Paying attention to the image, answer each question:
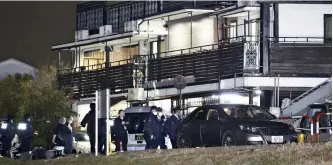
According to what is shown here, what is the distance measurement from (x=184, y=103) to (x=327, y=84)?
10.5 meters

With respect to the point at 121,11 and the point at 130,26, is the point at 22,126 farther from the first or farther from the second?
the point at 121,11

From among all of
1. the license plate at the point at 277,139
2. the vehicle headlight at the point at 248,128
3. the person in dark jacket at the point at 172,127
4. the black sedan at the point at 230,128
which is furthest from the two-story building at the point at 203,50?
the vehicle headlight at the point at 248,128

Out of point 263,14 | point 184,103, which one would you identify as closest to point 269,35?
point 263,14

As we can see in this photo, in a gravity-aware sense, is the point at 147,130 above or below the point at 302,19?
below

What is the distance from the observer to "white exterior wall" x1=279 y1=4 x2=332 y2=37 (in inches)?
1698

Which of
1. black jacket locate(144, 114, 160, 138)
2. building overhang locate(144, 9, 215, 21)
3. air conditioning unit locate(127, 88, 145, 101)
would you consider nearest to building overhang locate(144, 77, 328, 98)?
building overhang locate(144, 9, 215, 21)

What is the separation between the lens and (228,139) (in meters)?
28.9

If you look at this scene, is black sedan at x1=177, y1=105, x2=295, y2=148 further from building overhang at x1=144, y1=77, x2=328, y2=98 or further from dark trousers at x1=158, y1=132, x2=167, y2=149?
building overhang at x1=144, y1=77, x2=328, y2=98

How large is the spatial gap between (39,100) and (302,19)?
14.6m

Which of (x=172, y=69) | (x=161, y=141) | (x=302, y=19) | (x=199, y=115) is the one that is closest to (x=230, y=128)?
(x=199, y=115)

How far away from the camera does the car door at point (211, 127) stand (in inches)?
1157

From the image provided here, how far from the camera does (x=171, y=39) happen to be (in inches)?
2028

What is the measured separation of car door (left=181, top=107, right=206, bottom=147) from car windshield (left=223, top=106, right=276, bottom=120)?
96 centimetres

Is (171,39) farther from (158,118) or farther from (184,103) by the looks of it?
(158,118)
